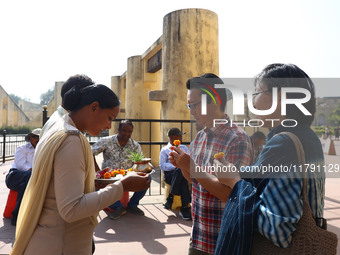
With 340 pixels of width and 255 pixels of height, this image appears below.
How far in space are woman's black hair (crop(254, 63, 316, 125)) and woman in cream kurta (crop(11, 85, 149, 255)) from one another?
971mm

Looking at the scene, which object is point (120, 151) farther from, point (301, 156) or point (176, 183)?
point (301, 156)

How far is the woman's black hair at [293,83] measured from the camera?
125 cm

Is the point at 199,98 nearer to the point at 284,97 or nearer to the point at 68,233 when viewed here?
the point at 284,97

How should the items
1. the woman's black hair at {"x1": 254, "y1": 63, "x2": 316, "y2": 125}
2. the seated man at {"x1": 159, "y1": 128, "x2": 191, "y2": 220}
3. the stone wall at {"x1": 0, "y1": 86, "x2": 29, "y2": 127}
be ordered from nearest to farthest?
the woman's black hair at {"x1": 254, "y1": 63, "x2": 316, "y2": 125} → the seated man at {"x1": 159, "y1": 128, "x2": 191, "y2": 220} → the stone wall at {"x1": 0, "y1": 86, "x2": 29, "y2": 127}

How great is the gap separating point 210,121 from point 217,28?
16.4ft

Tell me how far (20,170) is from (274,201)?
14.4 ft

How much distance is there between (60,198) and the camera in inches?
52.8

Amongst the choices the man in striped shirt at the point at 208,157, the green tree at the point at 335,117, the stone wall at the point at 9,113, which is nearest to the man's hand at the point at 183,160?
the man in striped shirt at the point at 208,157

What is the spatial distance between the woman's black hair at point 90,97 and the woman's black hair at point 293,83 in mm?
867

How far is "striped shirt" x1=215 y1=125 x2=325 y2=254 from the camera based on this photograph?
3.49 ft

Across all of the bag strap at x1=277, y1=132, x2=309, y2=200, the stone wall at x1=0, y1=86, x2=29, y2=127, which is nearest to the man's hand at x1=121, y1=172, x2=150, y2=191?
the bag strap at x1=277, y1=132, x2=309, y2=200

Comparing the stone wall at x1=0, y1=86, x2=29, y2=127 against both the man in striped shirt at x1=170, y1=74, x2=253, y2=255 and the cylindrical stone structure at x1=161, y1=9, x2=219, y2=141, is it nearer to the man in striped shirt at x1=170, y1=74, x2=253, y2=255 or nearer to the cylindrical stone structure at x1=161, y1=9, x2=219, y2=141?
the cylindrical stone structure at x1=161, y1=9, x2=219, y2=141

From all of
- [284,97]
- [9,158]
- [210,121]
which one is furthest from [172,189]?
[9,158]

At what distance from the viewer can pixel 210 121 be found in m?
2.01
